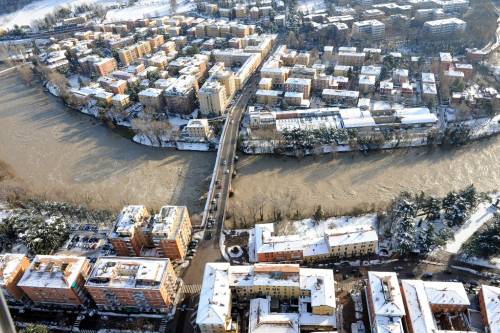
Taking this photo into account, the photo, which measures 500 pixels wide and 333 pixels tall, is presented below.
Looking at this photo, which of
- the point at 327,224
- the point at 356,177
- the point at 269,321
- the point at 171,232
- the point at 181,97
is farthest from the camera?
the point at 181,97

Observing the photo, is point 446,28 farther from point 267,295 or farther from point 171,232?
point 171,232

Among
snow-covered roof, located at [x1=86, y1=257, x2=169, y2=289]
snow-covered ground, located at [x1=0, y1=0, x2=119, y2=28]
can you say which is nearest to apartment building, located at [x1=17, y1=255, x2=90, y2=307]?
snow-covered roof, located at [x1=86, y1=257, x2=169, y2=289]

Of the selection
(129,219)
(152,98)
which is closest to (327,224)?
(129,219)

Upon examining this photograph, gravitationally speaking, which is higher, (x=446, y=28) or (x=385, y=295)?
(x=446, y=28)

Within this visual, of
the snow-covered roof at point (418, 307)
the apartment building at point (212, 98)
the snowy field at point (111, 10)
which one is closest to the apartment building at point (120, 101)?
the apartment building at point (212, 98)

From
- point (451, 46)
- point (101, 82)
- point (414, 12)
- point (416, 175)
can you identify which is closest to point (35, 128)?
point (101, 82)
